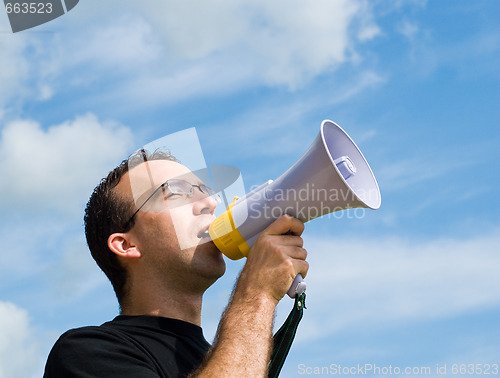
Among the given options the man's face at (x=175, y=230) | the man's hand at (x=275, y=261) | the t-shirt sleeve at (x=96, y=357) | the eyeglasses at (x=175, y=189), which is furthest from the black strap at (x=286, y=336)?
the eyeglasses at (x=175, y=189)

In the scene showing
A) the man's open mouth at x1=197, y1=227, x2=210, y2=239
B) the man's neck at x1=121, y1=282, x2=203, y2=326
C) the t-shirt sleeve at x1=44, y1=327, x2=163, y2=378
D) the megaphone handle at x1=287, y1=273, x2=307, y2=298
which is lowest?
the t-shirt sleeve at x1=44, y1=327, x2=163, y2=378

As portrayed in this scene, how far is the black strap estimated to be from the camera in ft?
10.8

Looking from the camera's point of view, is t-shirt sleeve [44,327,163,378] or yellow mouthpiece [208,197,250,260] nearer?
t-shirt sleeve [44,327,163,378]

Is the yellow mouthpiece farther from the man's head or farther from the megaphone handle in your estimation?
the megaphone handle

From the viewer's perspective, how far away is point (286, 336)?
3355 millimetres

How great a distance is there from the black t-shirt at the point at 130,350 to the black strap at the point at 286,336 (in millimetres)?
458

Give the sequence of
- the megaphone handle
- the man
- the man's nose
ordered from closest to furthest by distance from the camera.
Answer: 1. the man
2. the megaphone handle
3. the man's nose

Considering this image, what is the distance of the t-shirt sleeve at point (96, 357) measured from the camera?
2.85 meters

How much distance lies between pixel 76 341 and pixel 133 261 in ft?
2.78

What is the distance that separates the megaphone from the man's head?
185 mm

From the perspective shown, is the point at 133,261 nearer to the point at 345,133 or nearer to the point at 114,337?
the point at 114,337

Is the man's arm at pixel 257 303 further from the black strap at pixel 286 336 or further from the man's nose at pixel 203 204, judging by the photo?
the man's nose at pixel 203 204

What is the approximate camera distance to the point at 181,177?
3.97m

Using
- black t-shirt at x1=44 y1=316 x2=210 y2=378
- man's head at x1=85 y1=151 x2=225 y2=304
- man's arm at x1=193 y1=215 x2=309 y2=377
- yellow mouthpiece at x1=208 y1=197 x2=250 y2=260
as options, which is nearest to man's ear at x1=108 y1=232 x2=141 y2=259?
man's head at x1=85 y1=151 x2=225 y2=304
